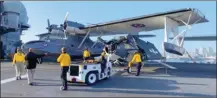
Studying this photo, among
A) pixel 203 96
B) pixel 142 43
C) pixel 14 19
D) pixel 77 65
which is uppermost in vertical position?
pixel 14 19

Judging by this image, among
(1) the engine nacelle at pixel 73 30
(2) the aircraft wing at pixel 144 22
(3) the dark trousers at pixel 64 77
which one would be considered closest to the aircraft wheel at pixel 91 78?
(3) the dark trousers at pixel 64 77

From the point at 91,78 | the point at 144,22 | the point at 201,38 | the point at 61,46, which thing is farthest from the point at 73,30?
the point at 201,38

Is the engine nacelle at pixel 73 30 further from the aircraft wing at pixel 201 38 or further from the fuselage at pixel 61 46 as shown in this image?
the aircraft wing at pixel 201 38

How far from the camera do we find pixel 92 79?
1047 centimetres

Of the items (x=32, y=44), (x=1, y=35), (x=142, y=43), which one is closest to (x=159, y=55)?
(x=142, y=43)

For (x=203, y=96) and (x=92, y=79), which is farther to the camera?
(x=92, y=79)

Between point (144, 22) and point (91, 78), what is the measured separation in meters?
9.98

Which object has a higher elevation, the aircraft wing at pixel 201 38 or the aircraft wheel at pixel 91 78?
the aircraft wing at pixel 201 38

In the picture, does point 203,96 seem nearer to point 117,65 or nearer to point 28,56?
Answer: point 28,56

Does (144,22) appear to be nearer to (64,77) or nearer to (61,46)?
(61,46)

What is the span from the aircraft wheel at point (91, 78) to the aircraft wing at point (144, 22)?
820 centimetres

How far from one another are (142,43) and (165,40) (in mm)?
2838

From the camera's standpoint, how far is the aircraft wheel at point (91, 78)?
1015 cm

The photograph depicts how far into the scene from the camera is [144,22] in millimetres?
18969
